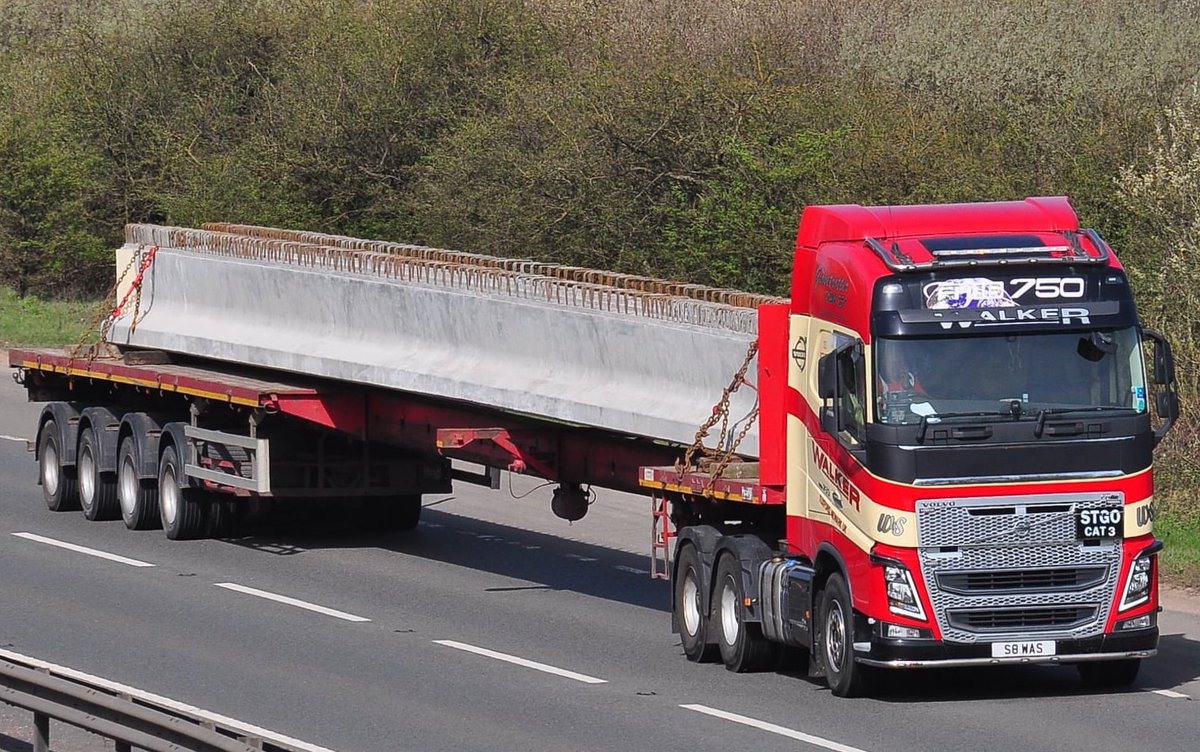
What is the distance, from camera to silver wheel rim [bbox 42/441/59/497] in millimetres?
22781

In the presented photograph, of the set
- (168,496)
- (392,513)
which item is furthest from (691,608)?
(168,496)

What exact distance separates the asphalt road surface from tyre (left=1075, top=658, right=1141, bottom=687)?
0.13 meters

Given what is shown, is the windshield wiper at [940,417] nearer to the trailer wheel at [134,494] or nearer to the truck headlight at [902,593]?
the truck headlight at [902,593]

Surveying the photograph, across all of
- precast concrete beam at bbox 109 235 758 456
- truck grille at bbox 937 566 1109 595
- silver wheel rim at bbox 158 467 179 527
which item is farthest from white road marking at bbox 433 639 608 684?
silver wheel rim at bbox 158 467 179 527

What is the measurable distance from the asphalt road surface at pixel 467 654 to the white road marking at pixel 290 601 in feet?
0.14

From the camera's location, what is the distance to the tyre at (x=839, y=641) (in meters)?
12.5

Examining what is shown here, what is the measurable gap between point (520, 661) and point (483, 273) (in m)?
4.04

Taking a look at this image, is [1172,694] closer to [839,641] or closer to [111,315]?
[839,641]

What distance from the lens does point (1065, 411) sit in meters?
12.2

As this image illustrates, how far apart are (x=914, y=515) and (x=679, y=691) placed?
2126mm

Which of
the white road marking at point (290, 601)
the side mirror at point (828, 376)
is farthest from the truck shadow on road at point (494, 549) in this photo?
the side mirror at point (828, 376)

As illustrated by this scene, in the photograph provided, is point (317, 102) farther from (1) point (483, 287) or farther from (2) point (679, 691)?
(2) point (679, 691)

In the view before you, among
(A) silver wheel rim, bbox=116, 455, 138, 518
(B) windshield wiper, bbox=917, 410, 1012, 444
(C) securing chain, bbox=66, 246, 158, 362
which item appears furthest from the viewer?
(C) securing chain, bbox=66, 246, 158, 362

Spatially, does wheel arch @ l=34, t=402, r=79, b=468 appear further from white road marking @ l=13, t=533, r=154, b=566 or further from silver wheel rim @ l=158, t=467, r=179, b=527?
silver wheel rim @ l=158, t=467, r=179, b=527
